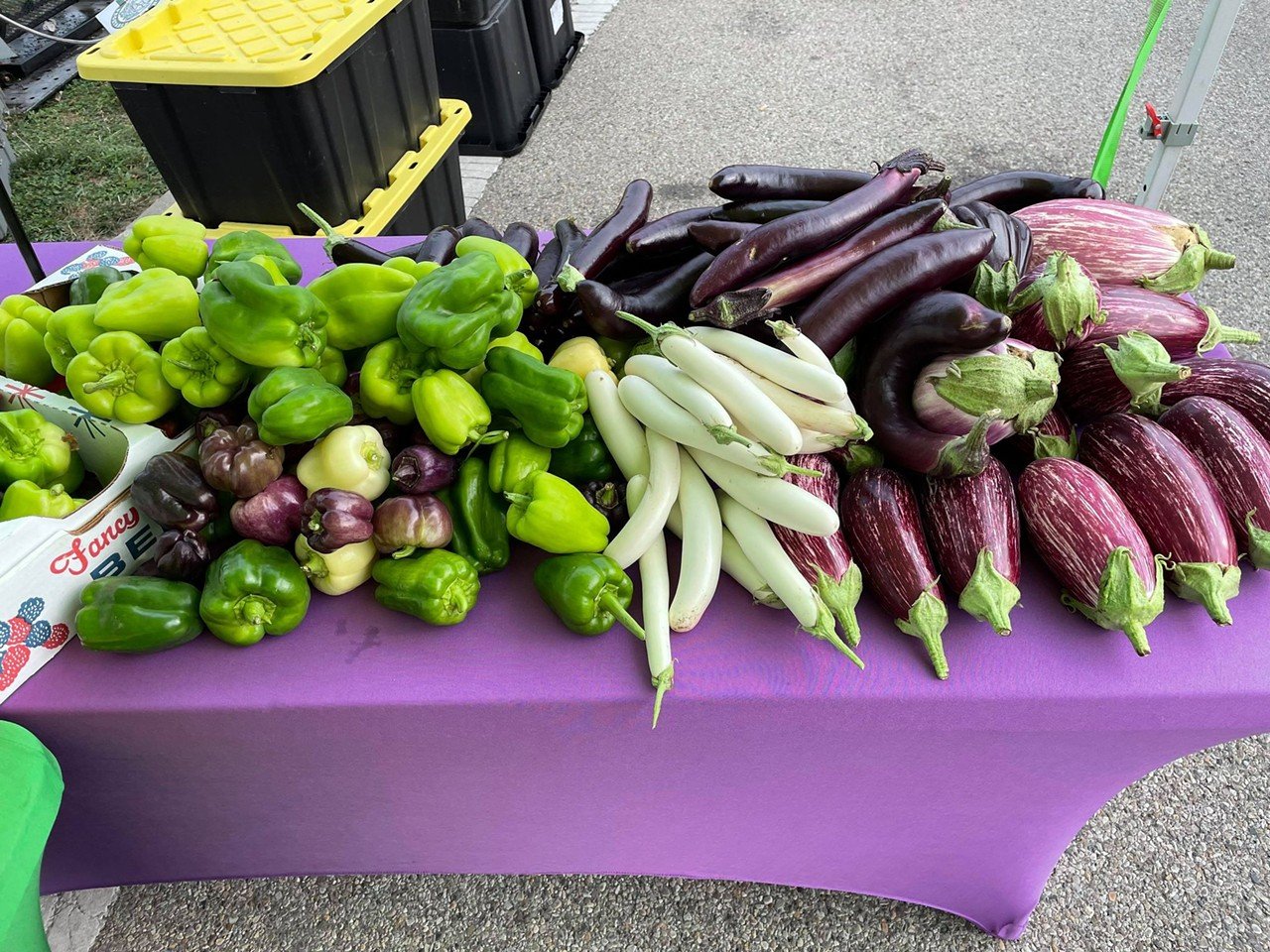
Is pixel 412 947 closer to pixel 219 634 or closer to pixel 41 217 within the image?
pixel 219 634

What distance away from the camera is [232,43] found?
274 cm

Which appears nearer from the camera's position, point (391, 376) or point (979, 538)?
point (979, 538)

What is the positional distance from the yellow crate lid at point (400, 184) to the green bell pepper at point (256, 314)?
5.58 ft

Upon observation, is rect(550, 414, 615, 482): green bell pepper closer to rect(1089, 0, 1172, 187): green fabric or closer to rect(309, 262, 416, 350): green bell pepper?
rect(309, 262, 416, 350): green bell pepper

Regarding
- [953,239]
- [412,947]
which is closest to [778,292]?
[953,239]

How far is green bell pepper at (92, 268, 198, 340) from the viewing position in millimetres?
1464

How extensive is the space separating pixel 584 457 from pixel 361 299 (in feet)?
1.60

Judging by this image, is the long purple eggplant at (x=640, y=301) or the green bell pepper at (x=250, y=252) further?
the green bell pepper at (x=250, y=252)

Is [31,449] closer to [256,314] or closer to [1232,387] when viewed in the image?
[256,314]

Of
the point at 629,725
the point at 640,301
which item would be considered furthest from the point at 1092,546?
the point at 640,301

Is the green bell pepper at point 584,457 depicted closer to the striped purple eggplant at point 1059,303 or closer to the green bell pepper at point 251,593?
the green bell pepper at point 251,593

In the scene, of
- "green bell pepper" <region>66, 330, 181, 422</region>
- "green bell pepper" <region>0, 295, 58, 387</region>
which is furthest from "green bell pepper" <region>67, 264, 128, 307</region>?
"green bell pepper" <region>66, 330, 181, 422</region>

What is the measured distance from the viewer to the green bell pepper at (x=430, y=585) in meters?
1.34

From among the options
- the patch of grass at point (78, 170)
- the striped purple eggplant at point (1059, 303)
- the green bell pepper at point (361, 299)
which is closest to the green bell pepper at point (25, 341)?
the green bell pepper at point (361, 299)
